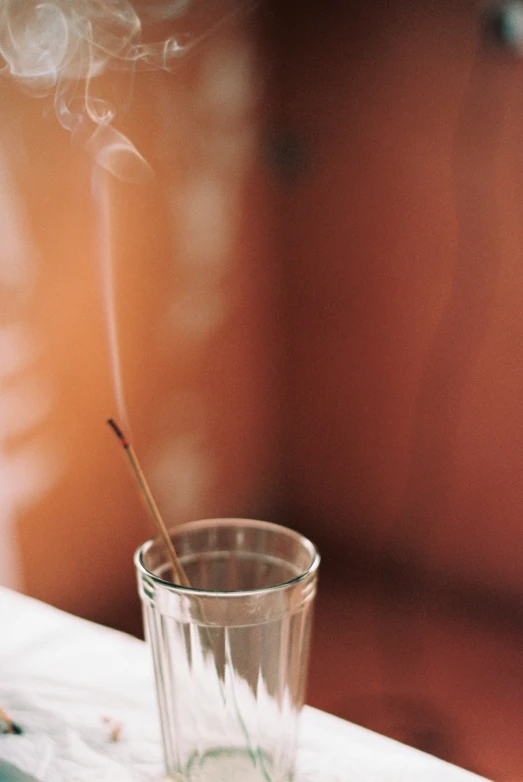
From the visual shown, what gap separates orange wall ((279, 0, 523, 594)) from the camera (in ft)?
4.50

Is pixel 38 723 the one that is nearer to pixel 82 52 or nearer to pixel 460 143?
pixel 82 52

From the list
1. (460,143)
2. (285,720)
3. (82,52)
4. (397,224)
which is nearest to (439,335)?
(397,224)

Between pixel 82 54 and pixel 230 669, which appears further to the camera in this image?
pixel 82 54

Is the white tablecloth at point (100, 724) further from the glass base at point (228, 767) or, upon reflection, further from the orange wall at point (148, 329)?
the orange wall at point (148, 329)

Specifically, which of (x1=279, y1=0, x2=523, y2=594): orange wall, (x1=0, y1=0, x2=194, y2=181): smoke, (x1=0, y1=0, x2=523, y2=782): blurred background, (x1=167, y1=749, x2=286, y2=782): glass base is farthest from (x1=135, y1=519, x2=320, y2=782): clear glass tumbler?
(x1=279, y1=0, x2=523, y2=594): orange wall

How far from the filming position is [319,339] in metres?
1.71

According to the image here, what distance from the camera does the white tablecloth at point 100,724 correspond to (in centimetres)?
47

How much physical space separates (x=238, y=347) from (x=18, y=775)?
3.88 ft

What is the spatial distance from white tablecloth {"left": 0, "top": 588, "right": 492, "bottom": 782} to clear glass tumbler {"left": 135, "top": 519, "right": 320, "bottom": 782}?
0.04 metres

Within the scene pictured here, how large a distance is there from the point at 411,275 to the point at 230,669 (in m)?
1.24

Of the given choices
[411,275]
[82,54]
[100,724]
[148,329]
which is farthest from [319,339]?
[100,724]

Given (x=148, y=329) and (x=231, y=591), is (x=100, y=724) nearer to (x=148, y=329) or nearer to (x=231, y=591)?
(x=231, y=591)

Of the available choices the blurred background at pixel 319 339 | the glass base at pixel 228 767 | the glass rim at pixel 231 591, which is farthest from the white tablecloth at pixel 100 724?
the blurred background at pixel 319 339

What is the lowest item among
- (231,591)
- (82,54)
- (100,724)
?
(100,724)
